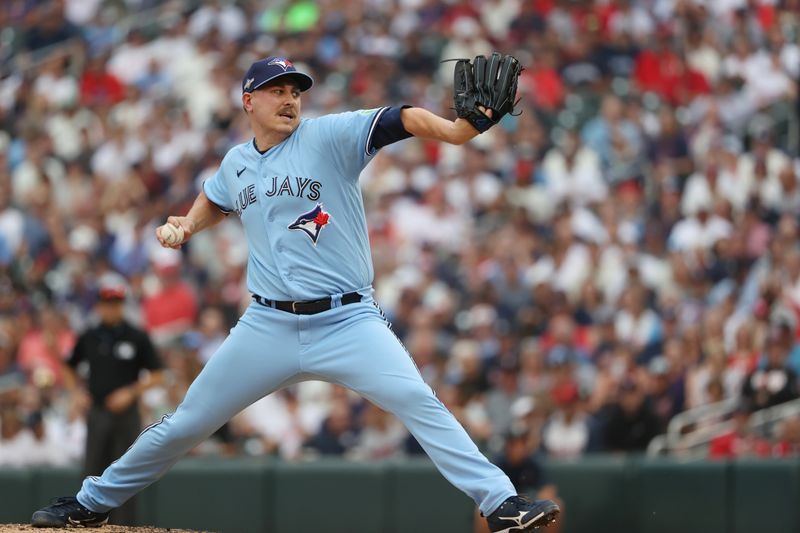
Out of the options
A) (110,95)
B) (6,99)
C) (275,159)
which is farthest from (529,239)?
(275,159)

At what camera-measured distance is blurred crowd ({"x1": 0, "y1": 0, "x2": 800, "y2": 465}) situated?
9.95 metres

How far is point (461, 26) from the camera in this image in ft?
45.7

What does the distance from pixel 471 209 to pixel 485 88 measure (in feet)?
24.5

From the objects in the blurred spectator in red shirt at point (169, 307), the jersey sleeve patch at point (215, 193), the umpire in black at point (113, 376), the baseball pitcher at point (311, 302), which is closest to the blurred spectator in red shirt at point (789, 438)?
the umpire in black at point (113, 376)

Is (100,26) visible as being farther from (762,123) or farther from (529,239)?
(762,123)

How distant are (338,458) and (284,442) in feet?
2.01

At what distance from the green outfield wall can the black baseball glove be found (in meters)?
4.97

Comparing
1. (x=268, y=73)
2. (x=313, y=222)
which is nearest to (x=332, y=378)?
(x=313, y=222)

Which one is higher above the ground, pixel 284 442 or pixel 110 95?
pixel 110 95

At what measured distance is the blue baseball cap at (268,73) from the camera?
5266 millimetres

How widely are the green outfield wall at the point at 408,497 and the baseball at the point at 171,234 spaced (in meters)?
4.37

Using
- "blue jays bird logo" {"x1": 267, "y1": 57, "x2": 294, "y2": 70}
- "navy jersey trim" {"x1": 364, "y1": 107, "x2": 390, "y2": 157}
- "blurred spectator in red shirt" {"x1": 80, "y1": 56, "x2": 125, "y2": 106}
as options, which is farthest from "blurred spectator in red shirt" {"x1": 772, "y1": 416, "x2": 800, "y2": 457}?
"blurred spectator in red shirt" {"x1": 80, "y1": 56, "x2": 125, "y2": 106}

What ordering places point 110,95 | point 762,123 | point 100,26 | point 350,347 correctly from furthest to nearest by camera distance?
point 100,26, point 110,95, point 762,123, point 350,347

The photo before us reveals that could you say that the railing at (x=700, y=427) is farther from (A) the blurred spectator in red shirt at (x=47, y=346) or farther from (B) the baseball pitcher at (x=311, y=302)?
(B) the baseball pitcher at (x=311, y=302)
